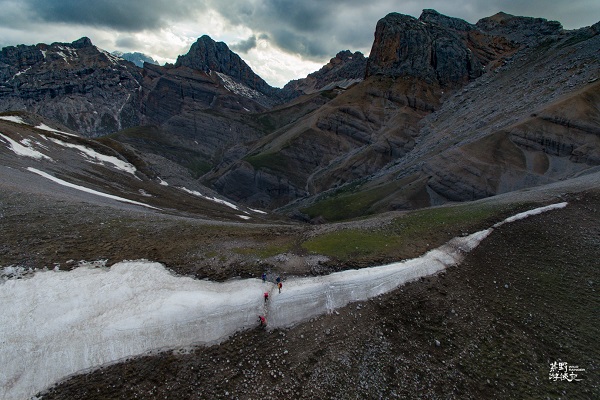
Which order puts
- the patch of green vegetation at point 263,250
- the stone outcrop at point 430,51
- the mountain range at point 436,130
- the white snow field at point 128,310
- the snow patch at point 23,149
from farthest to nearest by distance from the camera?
the stone outcrop at point 430,51, the mountain range at point 436,130, the snow patch at point 23,149, the patch of green vegetation at point 263,250, the white snow field at point 128,310

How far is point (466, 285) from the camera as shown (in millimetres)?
24984

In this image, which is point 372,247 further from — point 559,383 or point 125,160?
point 125,160

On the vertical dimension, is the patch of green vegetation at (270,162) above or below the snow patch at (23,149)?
above

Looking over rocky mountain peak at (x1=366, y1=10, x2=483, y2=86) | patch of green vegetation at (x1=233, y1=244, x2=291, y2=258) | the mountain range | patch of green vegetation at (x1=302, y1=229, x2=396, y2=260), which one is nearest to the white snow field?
patch of green vegetation at (x1=302, y1=229, x2=396, y2=260)

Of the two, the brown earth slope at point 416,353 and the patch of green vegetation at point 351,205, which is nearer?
the brown earth slope at point 416,353

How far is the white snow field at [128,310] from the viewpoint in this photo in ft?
58.4

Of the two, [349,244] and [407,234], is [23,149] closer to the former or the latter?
[349,244]

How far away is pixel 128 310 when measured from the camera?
20.3 meters

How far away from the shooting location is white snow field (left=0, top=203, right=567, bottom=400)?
58.4 ft

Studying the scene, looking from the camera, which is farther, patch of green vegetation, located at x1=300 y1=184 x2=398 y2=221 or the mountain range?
patch of green vegetation, located at x1=300 y1=184 x2=398 y2=221

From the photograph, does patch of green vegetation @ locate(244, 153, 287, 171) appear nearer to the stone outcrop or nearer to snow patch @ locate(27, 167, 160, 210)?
the stone outcrop

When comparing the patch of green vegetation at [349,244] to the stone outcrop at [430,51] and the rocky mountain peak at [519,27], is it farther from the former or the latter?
the rocky mountain peak at [519,27]

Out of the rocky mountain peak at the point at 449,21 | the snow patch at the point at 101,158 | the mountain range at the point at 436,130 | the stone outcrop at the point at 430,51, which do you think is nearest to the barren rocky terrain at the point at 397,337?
the mountain range at the point at 436,130

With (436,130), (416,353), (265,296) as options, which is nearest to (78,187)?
(265,296)
